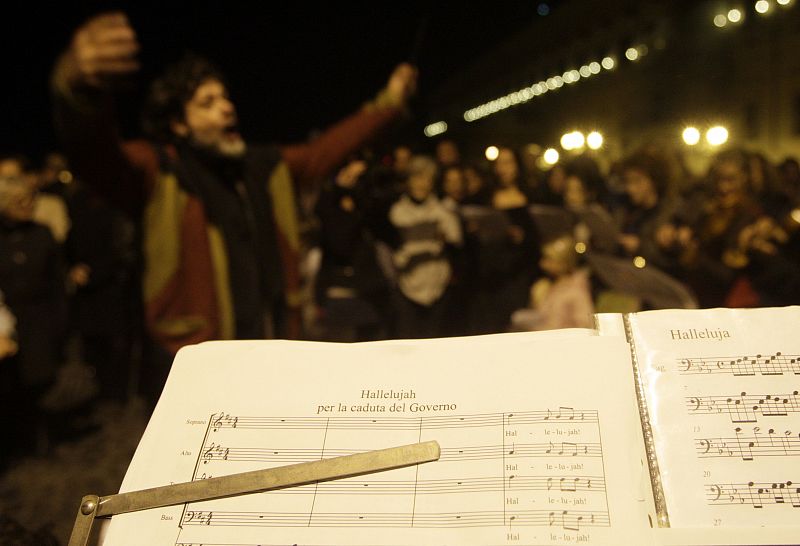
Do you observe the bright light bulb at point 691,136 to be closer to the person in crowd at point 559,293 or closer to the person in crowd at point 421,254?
the person in crowd at point 559,293

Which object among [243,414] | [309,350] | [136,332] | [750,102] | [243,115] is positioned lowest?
[243,414]

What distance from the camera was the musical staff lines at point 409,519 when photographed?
2.28ft

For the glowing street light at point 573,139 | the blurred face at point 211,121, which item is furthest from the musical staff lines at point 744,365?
the glowing street light at point 573,139

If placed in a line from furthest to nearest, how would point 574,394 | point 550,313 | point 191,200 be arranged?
1. point 550,313
2. point 191,200
3. point 574,394

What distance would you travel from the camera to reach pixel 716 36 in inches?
354

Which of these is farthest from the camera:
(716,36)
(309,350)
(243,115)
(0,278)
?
(716,36)

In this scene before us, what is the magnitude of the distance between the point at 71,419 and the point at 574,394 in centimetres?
356

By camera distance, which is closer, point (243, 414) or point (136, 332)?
point (243, 414)

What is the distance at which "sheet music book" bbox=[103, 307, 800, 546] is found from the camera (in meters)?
0.71

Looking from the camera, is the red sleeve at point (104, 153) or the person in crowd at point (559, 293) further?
the person in crowd at point (559, 293)

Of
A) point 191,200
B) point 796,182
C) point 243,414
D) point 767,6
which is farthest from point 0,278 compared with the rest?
point 767,6

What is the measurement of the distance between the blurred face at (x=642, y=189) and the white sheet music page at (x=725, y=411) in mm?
2635

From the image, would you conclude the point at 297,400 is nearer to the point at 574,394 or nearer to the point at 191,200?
the point at 574,394

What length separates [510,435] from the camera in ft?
2.54
